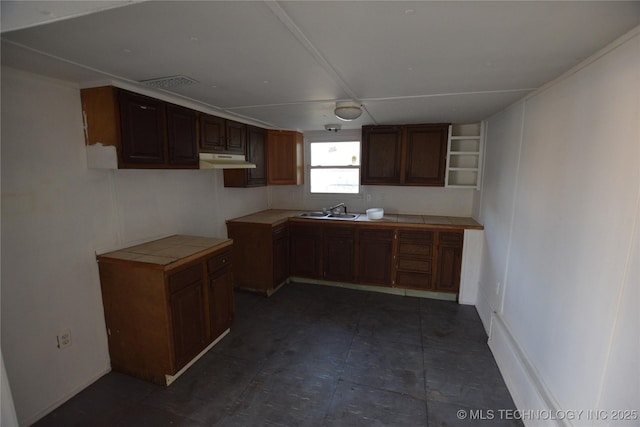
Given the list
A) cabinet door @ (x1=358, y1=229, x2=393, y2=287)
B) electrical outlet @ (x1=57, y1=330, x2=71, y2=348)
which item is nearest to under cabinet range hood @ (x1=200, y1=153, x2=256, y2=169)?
electrical outlet @ (x1=57, y1=330, x2=71, y2=348)

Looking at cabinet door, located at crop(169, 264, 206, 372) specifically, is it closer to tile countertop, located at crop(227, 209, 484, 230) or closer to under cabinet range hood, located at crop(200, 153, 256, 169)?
under cabinet range hood, located at crop(200, 153, 256, 169)

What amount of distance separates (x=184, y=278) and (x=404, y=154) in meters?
3.00

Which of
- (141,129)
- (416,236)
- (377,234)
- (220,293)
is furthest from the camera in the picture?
(377,234)

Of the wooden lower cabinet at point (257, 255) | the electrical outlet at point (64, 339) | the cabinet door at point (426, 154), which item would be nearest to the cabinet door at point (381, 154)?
the cabinet door at point (426, 154)

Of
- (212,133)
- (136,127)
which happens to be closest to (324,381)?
(136,127)

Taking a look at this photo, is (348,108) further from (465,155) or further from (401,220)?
(465,155)

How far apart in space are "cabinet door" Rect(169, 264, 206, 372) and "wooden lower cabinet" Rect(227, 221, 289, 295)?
1222 millimetres

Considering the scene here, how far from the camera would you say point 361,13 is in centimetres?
108

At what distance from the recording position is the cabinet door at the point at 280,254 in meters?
3.69

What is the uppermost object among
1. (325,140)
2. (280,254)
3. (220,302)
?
(325,140)

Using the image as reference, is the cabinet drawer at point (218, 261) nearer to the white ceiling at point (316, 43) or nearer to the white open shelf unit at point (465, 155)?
the white ceiling at point (316, 43)

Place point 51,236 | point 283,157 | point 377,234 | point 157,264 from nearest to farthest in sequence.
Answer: point 51,236 < point 157,264 < point 377,234 < point 283,157

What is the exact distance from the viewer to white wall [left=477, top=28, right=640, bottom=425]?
118 centimetres

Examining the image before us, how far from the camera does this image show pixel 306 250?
13.2ft
